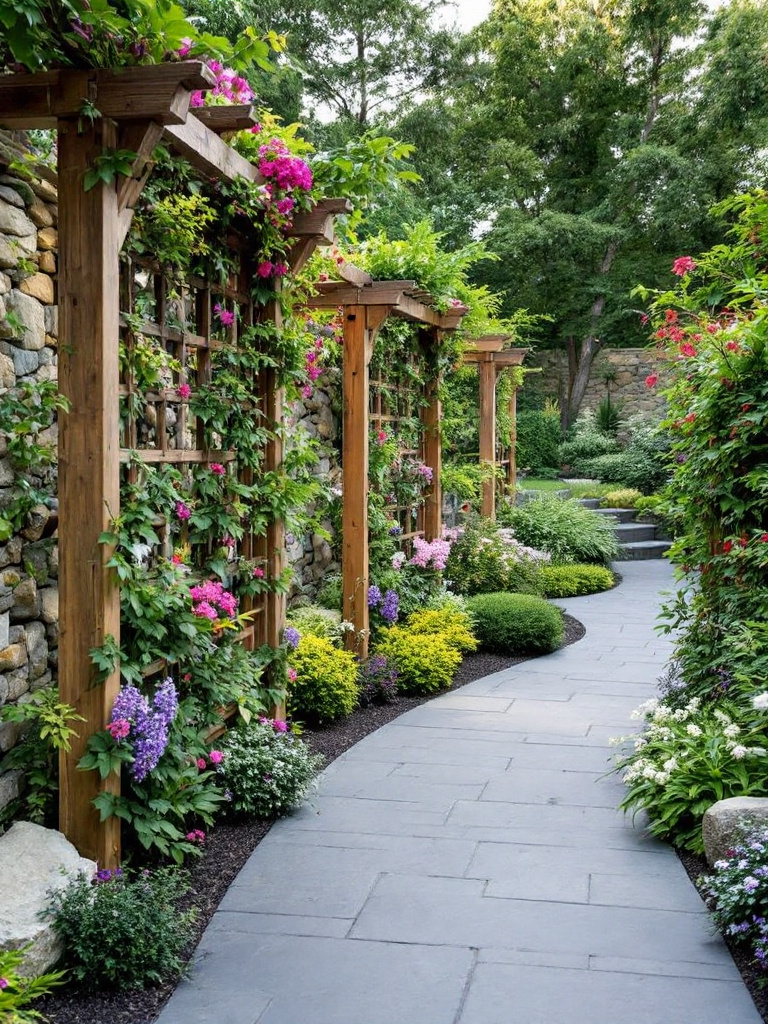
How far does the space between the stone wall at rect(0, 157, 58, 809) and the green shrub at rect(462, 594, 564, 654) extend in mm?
4549

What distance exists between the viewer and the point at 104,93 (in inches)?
115

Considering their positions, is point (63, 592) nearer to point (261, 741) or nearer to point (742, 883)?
point (261, 741)

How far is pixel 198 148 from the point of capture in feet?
11.1

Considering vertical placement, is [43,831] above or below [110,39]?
below

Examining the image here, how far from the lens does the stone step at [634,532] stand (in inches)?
520

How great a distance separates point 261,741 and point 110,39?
8.97 feet

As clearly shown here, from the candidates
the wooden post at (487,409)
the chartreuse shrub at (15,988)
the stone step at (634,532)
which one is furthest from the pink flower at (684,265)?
the stone step at (634,532)

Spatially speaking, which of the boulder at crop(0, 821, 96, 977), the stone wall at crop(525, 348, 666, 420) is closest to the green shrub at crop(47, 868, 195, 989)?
the boulder at crop(0, 821, 96, 977)

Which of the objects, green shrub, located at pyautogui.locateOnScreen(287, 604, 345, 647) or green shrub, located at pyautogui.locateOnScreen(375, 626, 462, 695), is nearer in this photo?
green shrub, located at pyautogui.locateOnScreen(287, 604, 345, 647)

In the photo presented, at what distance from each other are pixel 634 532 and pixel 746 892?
10.8 meters

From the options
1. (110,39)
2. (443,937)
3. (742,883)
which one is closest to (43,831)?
(443,937)

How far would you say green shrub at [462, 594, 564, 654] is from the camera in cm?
739

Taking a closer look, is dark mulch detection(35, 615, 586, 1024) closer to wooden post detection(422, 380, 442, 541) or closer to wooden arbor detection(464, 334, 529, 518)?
wooden post detection(422, 380, 442, 541)

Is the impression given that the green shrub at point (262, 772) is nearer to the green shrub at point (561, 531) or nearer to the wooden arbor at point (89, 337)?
the wooden arbor at point (89, 337)
